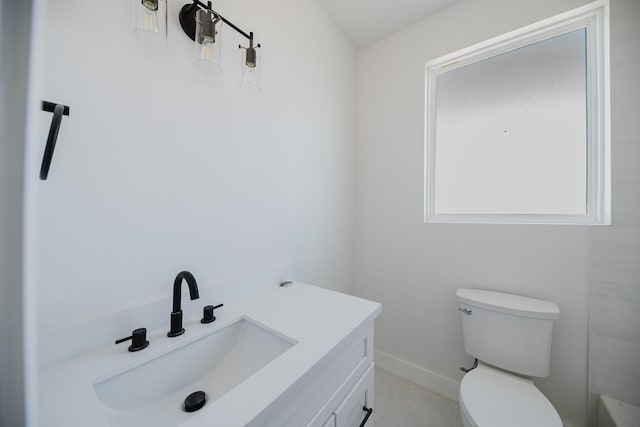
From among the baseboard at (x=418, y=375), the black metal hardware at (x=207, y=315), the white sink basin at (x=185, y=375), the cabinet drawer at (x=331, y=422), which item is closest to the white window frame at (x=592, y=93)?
the baseboard at (x=418, y=375)

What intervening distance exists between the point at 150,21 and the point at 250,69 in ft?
1.19

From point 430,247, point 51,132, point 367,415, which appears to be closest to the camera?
point 51,132

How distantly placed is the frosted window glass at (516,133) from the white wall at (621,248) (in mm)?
177

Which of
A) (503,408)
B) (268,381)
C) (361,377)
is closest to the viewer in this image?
(268,381)

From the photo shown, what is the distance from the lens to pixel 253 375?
52 centimetres

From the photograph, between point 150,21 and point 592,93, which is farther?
point 592,93

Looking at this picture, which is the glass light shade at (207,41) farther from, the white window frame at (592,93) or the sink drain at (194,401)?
the white window frame at (592,93)

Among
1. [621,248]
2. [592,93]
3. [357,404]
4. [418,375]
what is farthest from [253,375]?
[592,93]

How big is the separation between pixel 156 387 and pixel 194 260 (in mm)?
388

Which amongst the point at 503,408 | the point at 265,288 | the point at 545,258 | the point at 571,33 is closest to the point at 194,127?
the point at 265,288

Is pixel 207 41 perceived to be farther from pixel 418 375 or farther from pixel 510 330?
pixel 418 375

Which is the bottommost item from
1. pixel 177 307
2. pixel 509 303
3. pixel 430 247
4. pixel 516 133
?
pixel 509 303

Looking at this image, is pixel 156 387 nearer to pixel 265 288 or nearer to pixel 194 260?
pixel 194 260

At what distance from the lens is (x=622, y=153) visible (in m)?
1.04
